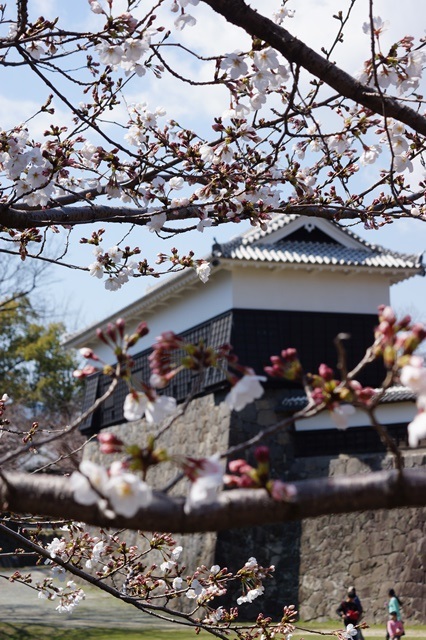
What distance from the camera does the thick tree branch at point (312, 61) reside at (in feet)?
11.2

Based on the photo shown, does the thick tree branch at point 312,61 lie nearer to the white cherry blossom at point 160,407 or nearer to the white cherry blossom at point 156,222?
the white cherry blossom at point 156,222

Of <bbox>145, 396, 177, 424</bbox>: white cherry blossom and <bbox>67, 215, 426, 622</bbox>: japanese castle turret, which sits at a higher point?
<bbox>67, 215, 426, 622</bbox>: japanese castle turret

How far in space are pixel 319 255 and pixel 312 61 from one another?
1280cm

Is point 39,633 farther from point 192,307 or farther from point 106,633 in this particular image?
point 192,307

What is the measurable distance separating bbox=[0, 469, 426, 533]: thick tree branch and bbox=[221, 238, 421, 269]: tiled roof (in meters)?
13.6

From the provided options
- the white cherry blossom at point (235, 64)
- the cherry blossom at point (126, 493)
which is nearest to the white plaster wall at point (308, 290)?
the white cherry blossom at point (235, 64)

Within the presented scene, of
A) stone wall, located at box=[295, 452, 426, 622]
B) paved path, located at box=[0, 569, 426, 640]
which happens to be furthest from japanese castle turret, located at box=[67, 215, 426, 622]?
A: paved path, located at box=[0, 569, 426, 640]

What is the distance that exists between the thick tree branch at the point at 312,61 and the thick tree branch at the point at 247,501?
6.72 feet

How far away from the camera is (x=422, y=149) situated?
4.36 m

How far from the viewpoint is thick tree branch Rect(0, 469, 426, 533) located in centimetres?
163

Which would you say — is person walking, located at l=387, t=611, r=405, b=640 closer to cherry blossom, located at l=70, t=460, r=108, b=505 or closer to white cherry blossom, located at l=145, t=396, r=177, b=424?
white cherry blossom, located at l=145, t=396, r=177, b=424

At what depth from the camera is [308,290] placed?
1639cm

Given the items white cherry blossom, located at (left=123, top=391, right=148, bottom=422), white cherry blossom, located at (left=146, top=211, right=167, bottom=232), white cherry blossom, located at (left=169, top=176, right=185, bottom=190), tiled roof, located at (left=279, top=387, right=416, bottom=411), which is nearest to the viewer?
white cherry blossom, located at (left=123, top=391, right=148, bottom=422)

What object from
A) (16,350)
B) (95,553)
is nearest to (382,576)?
(95,553)
